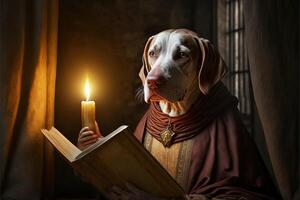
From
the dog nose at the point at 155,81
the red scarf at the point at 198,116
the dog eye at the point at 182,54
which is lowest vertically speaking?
the red scarf at the point at 198,116

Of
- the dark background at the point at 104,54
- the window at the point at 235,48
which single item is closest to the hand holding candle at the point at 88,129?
the dark background at the point at 104,54

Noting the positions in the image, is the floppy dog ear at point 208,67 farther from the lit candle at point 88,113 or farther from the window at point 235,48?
the window at point 235,48

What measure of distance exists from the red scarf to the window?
185cm

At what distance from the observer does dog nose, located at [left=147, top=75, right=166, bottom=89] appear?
1746 mm

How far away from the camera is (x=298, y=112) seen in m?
1.77

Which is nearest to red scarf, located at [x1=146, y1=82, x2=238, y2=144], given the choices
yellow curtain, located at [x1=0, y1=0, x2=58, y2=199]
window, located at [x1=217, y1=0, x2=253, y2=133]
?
yellow curtain, located at [x1=0, y1=0, x2=58, y2=199]

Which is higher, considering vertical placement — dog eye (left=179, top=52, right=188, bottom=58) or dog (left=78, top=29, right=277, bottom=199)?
dog eye (left=179, top=52, right=188, bottom=58)

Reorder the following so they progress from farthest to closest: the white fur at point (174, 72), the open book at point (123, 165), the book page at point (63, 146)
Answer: the white fur at point (174, 72)
the book page at point (63, 146)
the open book at point (123, 165)

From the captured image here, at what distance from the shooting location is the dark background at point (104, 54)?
2547mm

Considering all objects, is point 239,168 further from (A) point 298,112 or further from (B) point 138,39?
(B) point 138,39

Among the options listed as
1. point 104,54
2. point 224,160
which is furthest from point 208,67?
point 104,54

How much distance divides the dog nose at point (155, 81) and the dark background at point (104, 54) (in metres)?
0.88

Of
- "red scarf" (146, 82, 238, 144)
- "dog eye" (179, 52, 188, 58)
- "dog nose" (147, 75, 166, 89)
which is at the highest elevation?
"dog eye" (179, 52, 188, 58)

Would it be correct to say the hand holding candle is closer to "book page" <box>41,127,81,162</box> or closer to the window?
"book page" <box>41,127,81,162</box>
